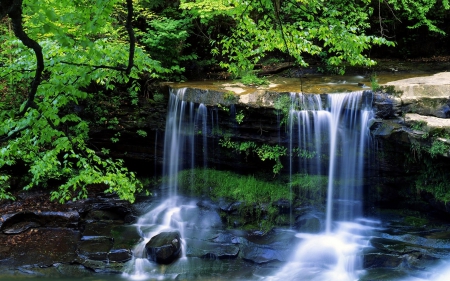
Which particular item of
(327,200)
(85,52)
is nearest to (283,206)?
(327,200)

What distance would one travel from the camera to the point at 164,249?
7676 mm

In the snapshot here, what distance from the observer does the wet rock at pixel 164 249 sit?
7656 millimetres

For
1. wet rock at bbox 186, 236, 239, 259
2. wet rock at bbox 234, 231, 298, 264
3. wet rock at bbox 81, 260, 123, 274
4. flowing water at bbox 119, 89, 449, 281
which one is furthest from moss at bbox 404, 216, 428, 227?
wet rock at bbox 81, 260, 123, 274

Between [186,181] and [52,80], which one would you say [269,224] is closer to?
[186,181]

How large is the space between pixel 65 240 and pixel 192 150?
13.0 feet

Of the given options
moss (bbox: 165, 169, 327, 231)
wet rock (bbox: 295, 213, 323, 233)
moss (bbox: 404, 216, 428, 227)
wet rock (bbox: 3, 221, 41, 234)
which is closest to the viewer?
moss (bbox: 404, 216, 428, 227)

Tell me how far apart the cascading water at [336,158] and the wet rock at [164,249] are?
249 cm

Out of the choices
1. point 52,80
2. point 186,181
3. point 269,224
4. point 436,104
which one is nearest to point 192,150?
point 186,181

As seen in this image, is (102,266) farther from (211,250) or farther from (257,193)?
(257,193)

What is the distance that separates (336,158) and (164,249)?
454cm

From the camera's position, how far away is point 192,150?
10414 mm

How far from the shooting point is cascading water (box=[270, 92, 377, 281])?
7957mm

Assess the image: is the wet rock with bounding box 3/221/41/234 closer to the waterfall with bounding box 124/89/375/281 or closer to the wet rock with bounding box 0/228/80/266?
the wet rock with bounding box 0/228/80/266

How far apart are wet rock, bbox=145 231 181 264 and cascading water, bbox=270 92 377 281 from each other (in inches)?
98.0
